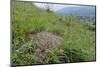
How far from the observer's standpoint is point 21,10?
2625mm

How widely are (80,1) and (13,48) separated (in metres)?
1.20

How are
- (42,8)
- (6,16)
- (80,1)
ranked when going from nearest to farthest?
(6,16)
(42,8)
(80,1)

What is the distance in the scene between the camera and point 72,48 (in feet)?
9.43

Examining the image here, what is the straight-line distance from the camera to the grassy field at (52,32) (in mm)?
2605

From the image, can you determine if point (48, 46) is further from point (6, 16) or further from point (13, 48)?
point (6, 16)

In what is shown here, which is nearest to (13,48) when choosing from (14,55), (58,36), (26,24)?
(14,55)

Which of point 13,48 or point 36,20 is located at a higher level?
point 36,20

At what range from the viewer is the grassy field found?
2605 mm

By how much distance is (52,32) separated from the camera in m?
2.77

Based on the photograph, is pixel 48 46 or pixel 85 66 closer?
pixel 48 46

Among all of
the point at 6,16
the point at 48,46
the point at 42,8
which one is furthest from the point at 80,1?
the point at 6,16

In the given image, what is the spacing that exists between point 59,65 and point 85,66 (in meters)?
0.42

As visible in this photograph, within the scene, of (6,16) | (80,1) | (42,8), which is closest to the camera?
(6,16)

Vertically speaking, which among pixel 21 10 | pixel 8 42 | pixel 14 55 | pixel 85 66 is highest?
pixel 21 10
